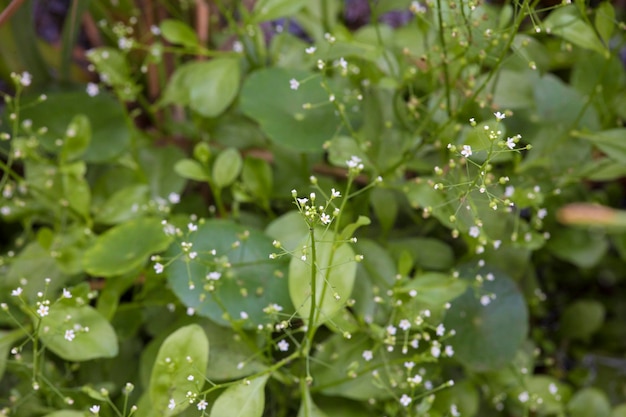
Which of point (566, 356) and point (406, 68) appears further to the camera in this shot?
point (566, 356)

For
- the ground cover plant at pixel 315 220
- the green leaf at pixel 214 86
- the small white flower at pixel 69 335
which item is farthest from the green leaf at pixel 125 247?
the green leaf at pixel 214 86

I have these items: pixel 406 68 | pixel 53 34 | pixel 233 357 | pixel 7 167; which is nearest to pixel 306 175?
pixel 406 68

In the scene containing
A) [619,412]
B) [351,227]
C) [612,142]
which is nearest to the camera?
[351,227]

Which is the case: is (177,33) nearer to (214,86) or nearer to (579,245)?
(214,86)

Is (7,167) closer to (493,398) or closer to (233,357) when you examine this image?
(233,357)

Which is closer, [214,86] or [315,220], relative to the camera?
[315,220]

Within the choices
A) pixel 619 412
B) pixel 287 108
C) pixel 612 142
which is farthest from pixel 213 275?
pixel 619 412

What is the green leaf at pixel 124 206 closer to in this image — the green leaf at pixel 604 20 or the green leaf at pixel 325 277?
the green leaf at pixel 325 277
